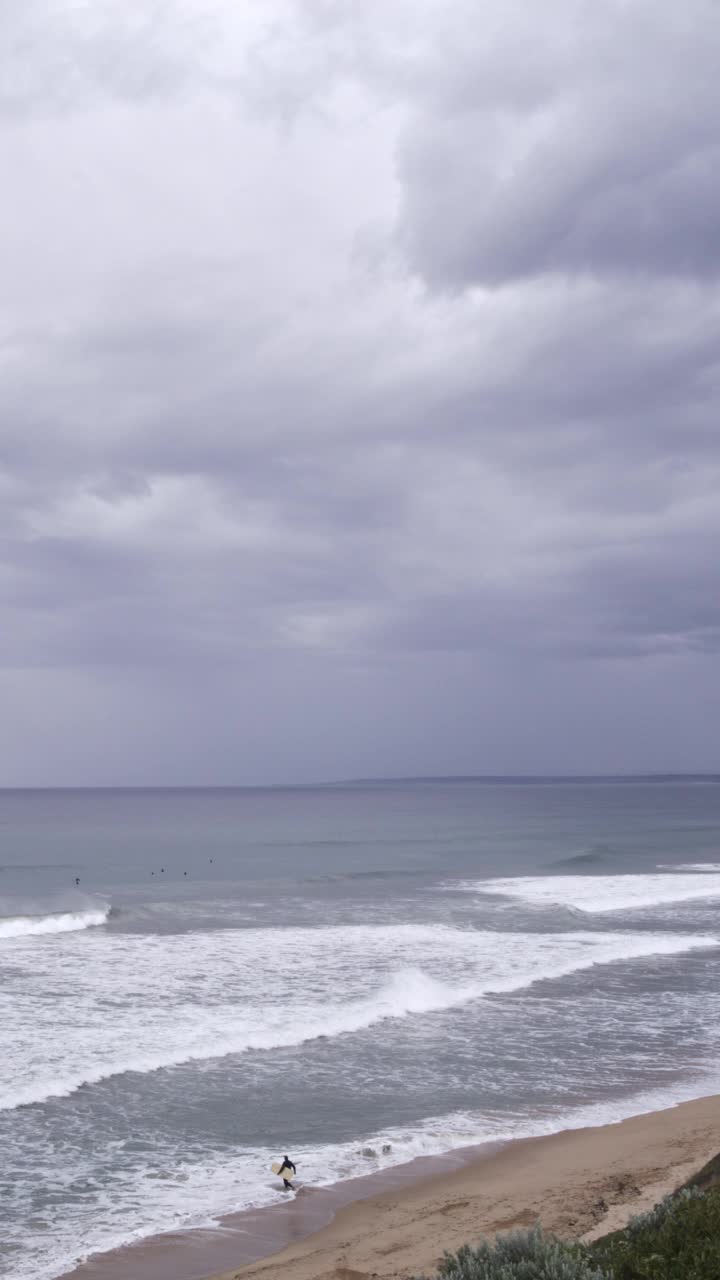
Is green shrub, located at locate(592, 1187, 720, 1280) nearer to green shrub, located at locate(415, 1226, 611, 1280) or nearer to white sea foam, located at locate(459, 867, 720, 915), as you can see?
green shrub, located at locate(415, 1226, 611, 1280)

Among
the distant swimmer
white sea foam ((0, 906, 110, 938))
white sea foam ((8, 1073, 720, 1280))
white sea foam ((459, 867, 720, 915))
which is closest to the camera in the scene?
white sea foam ((8, 1073, 720, 1280))

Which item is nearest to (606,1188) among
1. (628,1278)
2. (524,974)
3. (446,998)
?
(628,1278)

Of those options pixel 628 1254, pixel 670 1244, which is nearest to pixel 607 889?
pixel 670 1244

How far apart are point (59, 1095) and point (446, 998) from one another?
10789 mm

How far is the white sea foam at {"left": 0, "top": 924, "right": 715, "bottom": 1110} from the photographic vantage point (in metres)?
20.0

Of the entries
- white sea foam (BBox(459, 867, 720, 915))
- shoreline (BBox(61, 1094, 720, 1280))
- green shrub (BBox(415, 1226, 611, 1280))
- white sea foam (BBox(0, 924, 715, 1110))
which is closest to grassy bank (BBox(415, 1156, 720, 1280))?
green shrub (BBox(415, 1226, 611, 1280))

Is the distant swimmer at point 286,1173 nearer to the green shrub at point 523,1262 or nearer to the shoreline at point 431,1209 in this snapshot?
the shoreline at point 431,1209

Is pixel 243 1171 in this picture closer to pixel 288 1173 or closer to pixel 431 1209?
pixel 288 1173

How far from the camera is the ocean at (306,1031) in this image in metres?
14.5

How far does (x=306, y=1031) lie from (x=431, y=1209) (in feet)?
30.2

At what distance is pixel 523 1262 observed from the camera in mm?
7863

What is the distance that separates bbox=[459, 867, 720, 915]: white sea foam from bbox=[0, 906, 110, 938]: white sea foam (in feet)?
60.8

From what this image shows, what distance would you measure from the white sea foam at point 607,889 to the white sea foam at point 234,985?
851 centimetres

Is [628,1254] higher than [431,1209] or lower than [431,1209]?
higher
